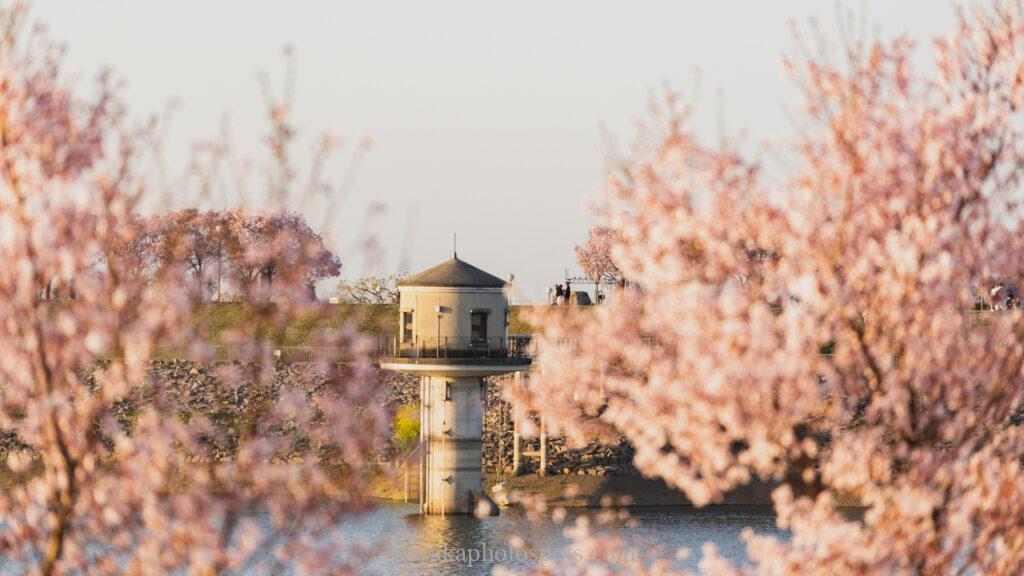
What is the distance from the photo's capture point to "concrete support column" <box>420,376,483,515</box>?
222 ft

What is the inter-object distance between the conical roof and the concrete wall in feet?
0.75

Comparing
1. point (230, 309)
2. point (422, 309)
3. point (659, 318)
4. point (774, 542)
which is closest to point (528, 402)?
point (659, 318)

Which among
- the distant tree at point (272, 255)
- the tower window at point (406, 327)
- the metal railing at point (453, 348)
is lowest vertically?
the metal railing at point (453, 348)

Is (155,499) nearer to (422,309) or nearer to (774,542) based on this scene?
(774,542)

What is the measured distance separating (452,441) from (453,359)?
389 cm

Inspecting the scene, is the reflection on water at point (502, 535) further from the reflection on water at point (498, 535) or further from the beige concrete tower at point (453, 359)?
the beige concrete tower at point (453, 359)

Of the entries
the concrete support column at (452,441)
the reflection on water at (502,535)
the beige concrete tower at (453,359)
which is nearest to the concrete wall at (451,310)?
the beige concrete tower at (453,359)

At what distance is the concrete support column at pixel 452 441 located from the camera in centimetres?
6769

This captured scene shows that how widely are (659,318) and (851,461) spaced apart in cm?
253

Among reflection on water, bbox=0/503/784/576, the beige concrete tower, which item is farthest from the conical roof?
reflection on water, bbox=0/503/784/576

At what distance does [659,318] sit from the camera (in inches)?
640

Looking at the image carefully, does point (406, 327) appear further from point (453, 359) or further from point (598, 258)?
point (598, 258)

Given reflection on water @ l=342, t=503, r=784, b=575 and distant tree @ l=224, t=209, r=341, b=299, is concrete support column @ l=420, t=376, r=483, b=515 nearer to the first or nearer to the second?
reflection on water @ l=342, t=503, r=784, b=575

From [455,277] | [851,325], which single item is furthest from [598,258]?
[851,325]
